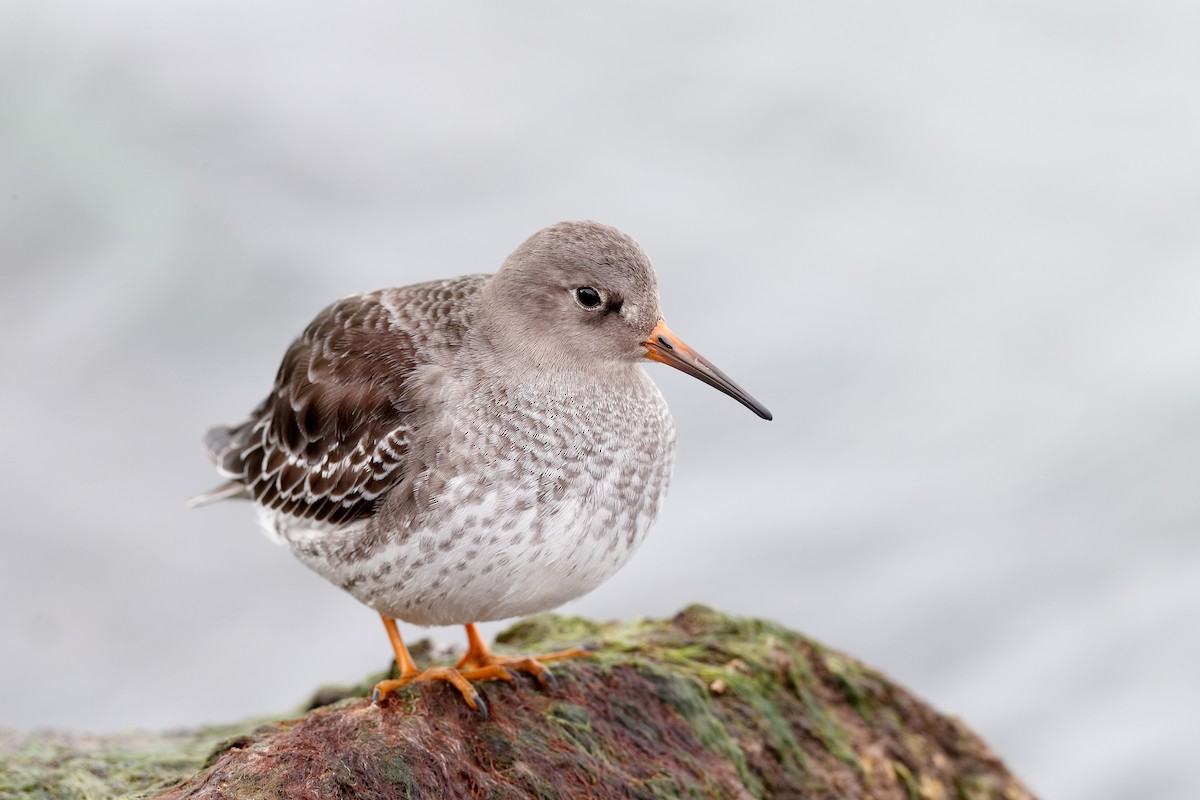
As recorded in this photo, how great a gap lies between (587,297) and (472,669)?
189 cm

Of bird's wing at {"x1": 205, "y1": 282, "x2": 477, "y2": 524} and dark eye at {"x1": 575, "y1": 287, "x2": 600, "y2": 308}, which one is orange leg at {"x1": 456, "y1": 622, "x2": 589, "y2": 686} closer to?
bird's wing at {"x1": 205, "y1": 282, "x2": 477, "y2": 524}

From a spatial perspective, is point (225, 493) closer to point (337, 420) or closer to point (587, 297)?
point (337, 420)

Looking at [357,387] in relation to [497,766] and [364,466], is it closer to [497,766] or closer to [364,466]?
[364,466]

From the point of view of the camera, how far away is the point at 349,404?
6.72 m

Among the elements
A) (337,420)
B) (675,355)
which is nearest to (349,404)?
(337,420)

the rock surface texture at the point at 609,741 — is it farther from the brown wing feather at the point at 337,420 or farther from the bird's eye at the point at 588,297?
the bird's eye at the point at 588,297

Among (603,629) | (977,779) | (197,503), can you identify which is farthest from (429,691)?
(977,779)

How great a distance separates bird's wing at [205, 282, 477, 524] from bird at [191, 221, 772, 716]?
0.04ft

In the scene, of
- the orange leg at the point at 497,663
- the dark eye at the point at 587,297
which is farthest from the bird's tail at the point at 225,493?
the dark eye at the point at 587,297

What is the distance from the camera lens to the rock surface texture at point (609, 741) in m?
5.47

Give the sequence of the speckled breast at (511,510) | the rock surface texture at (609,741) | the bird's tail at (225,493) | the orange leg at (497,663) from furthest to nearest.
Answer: the bird's tail at (225,493) → the orange leg at (497,663) → the speckled breast at (511,510) → the rock surface texture at (609,741)

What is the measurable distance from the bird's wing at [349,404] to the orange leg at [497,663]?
0.92 metres

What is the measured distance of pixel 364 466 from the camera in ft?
21.2

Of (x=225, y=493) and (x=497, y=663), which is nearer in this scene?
(x=497, y=663)
